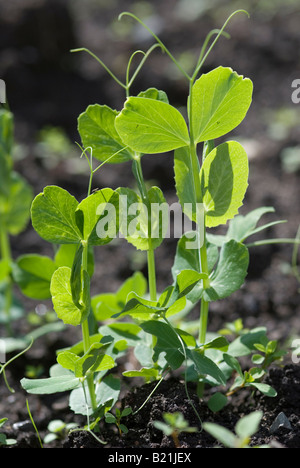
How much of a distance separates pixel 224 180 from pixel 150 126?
187 millimetres

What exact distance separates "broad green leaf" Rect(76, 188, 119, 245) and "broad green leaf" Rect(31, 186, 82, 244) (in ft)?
0.06

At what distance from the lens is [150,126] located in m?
1.08

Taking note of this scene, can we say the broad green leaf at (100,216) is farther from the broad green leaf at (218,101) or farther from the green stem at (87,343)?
A: the broad green leaf at (218,101)

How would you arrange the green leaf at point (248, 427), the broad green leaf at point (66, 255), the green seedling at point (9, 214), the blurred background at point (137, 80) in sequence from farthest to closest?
1. the blurred background at point (137, 80)
2. the green seedling at point (9, 214)
3. the broad green leaf at point (66, 255)
4. the green leaf at point (248, 427)

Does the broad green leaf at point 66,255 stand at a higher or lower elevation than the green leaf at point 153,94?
lower

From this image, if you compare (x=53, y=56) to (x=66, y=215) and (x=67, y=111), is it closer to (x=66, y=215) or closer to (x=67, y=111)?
(x=67, y=111)

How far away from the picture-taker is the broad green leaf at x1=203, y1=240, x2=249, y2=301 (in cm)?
119

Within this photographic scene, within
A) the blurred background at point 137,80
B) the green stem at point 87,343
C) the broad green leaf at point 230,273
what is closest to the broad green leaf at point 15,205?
the blurred background at point 137,80

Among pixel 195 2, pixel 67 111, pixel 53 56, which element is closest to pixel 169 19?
pixel 195 2

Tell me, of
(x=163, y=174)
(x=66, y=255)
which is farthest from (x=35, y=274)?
(x=163, y=174)

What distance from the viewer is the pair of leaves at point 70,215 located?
1113 mm

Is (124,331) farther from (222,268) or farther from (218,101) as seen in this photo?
(218,101)

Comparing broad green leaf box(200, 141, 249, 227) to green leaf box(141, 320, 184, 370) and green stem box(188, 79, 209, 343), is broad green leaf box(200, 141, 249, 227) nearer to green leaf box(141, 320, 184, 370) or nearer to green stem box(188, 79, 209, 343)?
green stem box(188, 79, 209, 343)

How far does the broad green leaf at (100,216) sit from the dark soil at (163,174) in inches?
14.5
